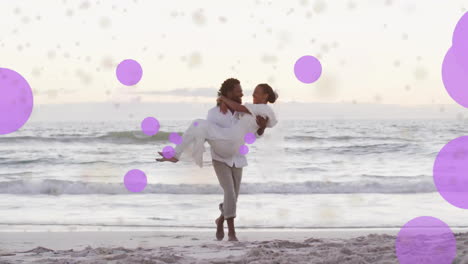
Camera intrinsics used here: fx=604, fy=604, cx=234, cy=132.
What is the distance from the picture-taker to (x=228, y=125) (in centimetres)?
575

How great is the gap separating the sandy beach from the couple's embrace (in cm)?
86

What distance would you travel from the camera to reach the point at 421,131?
3444cm

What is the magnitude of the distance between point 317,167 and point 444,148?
947 cm

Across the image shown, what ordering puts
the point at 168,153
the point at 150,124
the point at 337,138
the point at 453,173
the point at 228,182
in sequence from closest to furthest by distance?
the point at 168,153
the point at 228,182
the point at 453,173
the point at 150,124
the point at 337,138

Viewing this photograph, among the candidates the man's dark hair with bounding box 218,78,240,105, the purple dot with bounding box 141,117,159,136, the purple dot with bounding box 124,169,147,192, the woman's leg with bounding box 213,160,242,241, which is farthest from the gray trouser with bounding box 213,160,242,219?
the purple dot with bounding box 124,169,147,192

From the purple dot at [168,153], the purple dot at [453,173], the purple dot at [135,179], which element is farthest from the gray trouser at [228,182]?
the purple dot at [135,179]

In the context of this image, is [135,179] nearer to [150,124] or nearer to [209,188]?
[150,124]

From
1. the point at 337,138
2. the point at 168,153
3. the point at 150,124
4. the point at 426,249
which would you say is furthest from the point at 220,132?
the point at 337,138

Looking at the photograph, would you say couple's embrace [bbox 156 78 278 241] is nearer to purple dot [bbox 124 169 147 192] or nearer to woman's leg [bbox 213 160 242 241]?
woman's leg [bbox 213 160 242 241]

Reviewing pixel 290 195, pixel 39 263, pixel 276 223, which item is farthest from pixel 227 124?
pixel 290 195

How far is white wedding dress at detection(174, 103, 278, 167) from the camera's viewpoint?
18.6 ft

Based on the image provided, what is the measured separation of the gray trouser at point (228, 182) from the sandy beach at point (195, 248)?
0.34m

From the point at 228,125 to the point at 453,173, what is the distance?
1381 cm

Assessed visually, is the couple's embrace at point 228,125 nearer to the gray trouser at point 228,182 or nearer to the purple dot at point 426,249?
the gray trouser at point 228,182
